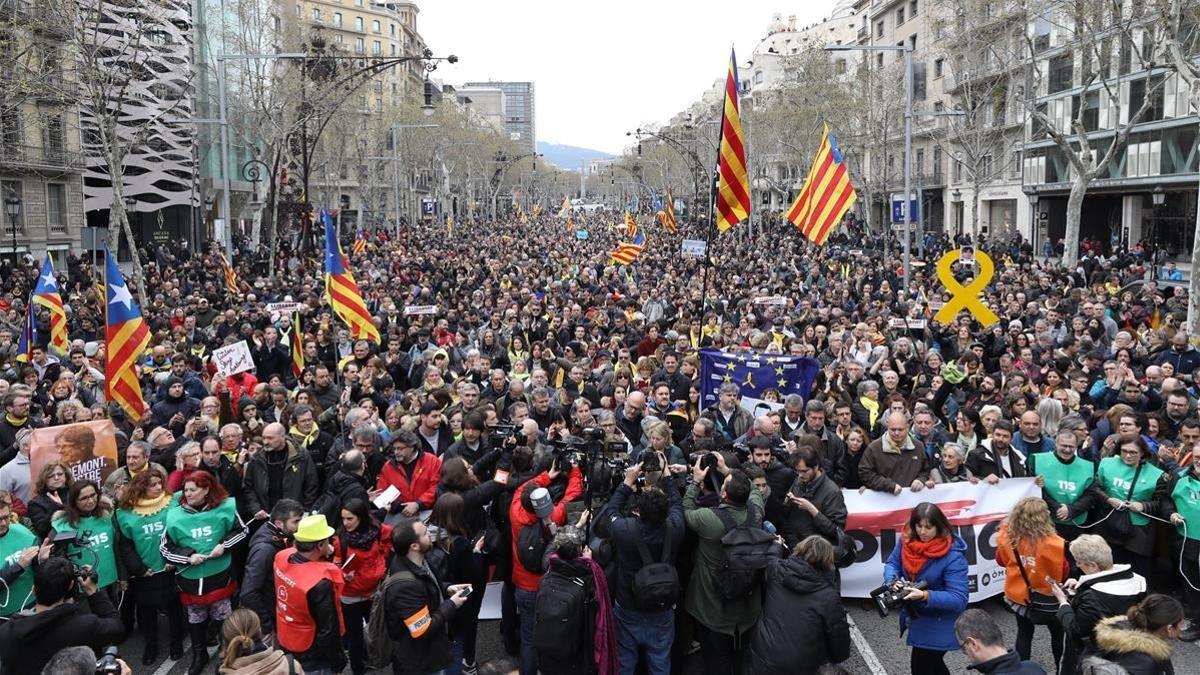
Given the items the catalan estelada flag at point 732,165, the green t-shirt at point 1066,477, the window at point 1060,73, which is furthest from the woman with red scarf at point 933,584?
the window at point 1060,73

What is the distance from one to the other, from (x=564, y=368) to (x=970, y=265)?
1851 centimetres

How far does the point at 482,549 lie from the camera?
19.7 ft

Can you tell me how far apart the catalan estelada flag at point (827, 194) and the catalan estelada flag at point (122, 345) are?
9802 millimetres

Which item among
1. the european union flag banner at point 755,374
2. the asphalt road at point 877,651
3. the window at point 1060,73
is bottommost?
the asphalt road at point 877,651

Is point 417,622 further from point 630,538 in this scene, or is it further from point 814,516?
point 814,516

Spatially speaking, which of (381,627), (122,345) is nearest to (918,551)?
(381,627)

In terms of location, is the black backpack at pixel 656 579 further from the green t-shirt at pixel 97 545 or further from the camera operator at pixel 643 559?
the green t-shirt at pixel 97 545

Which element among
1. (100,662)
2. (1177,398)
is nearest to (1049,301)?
(1177,398)

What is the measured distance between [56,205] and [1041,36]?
131ft

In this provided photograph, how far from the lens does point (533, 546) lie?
5.70 metres

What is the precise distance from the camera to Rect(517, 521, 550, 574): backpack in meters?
5.70

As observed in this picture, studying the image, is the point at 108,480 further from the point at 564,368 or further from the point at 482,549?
the point at 564,368

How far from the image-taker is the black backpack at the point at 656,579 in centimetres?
522

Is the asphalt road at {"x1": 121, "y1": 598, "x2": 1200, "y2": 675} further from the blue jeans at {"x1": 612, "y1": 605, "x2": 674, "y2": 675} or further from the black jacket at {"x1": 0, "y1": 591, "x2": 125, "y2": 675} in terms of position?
the black jacket at {"x1": 0, "y1": 591, "x2": 125, "y2": 675}
